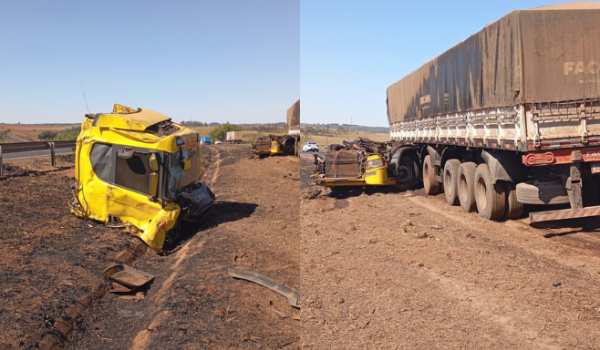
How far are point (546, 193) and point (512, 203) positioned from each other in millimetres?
1409

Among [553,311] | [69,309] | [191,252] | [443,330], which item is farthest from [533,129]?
[69,309]

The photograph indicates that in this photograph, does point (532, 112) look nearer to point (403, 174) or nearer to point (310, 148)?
point (403, 174)

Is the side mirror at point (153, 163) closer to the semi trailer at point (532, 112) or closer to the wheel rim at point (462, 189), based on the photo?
the semi trailer at point (532, 112)

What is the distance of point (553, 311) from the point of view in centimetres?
575

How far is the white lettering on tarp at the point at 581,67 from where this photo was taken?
9492 millimetres

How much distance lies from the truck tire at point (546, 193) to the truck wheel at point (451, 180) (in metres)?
4.04

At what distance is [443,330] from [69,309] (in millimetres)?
4534

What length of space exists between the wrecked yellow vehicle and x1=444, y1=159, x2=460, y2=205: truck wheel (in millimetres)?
7000

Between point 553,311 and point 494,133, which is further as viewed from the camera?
point 494,133

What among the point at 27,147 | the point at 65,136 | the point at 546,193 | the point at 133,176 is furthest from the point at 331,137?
the point at 546,193

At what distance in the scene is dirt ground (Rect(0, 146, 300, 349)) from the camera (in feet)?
19.5

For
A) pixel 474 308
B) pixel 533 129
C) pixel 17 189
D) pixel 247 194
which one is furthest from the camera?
pixel 247 194

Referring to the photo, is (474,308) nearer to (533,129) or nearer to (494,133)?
(533,129)

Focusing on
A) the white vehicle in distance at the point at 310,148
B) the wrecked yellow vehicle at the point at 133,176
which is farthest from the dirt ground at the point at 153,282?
the white vehicle in distance at the point at 310,148
